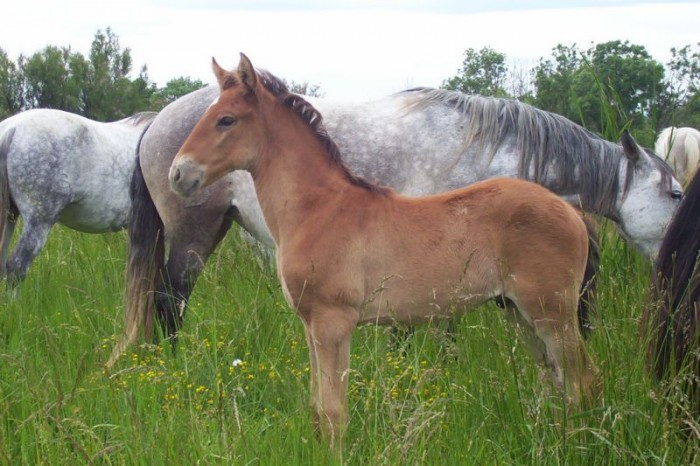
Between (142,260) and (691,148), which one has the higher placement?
(691,148)

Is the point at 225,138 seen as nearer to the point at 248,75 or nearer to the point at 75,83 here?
the point at 248,75

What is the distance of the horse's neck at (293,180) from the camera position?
12.6 ft

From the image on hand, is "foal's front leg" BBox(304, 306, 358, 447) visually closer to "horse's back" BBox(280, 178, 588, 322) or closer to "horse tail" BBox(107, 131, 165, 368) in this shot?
"horse's back" BBox(280, 178, 588, 322)

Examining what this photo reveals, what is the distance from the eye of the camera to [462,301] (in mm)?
3584

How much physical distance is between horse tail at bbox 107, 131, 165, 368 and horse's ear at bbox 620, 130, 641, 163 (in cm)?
277

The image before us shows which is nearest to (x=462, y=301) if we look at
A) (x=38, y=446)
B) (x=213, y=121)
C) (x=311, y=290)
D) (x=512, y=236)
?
(x=512, y=236)

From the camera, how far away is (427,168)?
5.31 metres

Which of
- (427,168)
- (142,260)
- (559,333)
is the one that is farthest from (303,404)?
(142,260)

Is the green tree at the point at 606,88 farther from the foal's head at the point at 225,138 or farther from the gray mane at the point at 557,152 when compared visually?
the foal's head at the point at 225,138

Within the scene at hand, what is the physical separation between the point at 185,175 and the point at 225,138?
234mm

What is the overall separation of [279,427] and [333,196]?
1052mm

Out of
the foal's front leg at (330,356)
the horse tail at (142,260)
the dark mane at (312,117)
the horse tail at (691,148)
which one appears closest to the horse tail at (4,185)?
the horse tail at (142,260)

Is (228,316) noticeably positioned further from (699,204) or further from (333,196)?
(699,204)

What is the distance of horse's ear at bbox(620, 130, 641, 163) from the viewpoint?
201 inches
